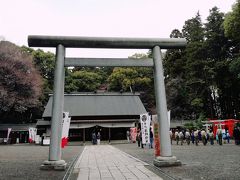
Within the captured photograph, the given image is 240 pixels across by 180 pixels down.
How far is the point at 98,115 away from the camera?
32750 mm

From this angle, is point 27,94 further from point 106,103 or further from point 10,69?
point 106,103

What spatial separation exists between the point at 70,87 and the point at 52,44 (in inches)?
1468

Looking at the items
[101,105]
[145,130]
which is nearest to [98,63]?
[145,130]

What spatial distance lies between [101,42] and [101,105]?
85.0 feet

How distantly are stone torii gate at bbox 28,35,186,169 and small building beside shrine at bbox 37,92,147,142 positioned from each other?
70.6ft

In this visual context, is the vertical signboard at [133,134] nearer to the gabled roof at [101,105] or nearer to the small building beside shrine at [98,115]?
the small building beside shrine at [98,115]

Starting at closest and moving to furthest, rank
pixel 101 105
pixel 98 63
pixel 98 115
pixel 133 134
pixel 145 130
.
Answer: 1. pixel 98 63
2. pixel 145 130
3. pixel 133 134
4. pixel 98 115
5. pixel 101 105

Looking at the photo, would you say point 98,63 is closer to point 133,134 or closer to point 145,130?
point 145,130

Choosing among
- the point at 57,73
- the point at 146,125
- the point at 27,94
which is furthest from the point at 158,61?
the point at 27,94

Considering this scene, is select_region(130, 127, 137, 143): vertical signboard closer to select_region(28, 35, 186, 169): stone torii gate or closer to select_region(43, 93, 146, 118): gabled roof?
select_region(43, 93, 146, 118): gabled roof

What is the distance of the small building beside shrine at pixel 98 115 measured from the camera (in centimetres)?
3156

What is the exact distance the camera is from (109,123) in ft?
103

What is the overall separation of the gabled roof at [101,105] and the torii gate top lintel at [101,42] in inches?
927

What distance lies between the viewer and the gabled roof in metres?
33.2
